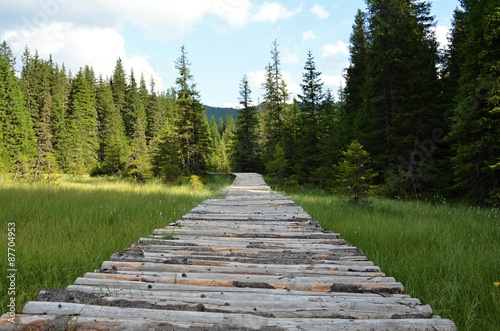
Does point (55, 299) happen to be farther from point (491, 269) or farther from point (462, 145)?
point (462, 145)

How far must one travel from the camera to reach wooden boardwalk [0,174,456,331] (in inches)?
85.8

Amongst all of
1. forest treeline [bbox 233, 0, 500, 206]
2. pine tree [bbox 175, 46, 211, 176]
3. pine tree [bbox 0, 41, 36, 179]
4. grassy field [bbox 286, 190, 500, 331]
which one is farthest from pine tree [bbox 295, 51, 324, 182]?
pine tree [bbox 0, 41, 36, 179]

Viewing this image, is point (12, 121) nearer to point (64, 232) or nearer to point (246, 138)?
point (246, 138)

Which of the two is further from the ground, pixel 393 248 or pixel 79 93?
pixel 79 93

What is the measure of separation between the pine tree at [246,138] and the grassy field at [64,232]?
26546 mm

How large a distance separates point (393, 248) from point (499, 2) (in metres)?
11.4

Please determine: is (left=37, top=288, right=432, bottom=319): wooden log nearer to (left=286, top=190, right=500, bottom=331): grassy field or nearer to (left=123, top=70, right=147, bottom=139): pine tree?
(left=286, top=190, right=500, bottom=331): grassy field

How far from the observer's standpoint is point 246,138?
35812mm

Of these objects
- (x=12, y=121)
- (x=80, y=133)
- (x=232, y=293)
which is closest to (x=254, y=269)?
(x=232, y=293)

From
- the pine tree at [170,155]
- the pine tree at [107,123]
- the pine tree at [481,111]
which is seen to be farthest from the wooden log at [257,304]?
the pine tree at [107,123]

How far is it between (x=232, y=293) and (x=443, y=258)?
3127 mm

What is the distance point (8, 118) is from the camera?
1345 inches

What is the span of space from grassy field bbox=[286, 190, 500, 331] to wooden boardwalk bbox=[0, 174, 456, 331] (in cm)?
52

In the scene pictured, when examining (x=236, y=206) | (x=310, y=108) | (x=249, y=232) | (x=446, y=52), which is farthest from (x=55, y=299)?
(x=446, y=52)
